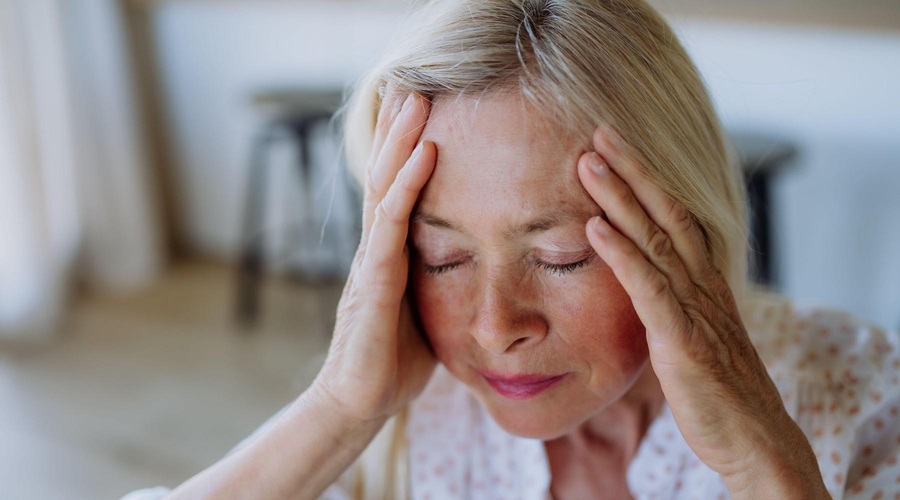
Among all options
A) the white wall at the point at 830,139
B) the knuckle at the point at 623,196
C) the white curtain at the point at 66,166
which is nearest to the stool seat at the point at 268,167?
the white curtain at the point at 66,166

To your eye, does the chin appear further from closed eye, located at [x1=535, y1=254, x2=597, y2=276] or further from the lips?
closed eye, located at [x1=535, y1=254, x2=597, y2=276]

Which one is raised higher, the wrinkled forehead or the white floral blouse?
the wrinkled forehead

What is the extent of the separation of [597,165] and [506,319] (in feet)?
0.67

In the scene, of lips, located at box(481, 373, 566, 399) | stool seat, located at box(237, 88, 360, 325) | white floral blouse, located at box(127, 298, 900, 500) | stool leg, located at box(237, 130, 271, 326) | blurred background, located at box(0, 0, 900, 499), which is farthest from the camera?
stool leg, located at box(237, 130, 271, 326)

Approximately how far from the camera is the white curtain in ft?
10.9

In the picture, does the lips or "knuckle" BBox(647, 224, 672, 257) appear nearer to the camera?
"knuckle" BBox(647, 224, 672, 257)

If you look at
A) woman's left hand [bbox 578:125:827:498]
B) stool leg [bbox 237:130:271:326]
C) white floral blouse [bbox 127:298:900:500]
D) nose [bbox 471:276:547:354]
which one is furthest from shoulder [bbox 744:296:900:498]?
stool leg [bbox 237:130:271:326]

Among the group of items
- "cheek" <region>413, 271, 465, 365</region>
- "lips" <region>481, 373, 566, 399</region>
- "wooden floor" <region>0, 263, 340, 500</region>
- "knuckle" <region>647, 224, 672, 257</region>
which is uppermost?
"knuckle" <region>647, 224, 672, 257</region>

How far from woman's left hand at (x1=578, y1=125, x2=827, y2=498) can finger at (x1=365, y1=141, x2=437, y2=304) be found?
0.60ft

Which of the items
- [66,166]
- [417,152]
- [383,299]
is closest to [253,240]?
[66,166]

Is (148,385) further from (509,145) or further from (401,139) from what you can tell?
(509,145)

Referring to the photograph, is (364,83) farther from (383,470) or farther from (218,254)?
(218,254)

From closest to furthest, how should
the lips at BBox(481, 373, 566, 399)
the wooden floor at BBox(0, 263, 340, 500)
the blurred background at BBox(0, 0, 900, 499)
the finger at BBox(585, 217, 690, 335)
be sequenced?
the finger at BBox(585, 217, 690, 335)
the lips at BBox(481, 373, 566, 399)
the wooden floor at BBox(0, 263, 340, 500)
the blurred background at BBox(0, 0, 900, 499)

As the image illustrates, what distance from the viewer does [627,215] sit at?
2.91 feet
